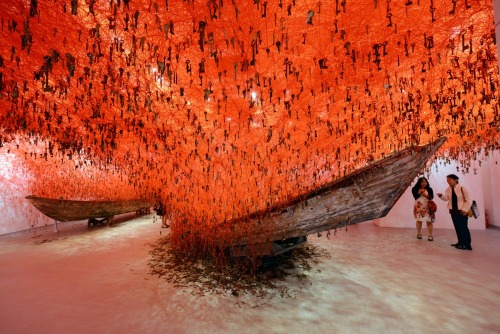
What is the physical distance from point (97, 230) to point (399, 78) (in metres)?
12.4

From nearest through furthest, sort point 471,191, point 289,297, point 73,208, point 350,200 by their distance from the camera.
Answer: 1. point 350,200
2. point 289,297
3. point 471,191
4. point 73,208

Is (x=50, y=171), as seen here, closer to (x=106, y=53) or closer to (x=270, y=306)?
(x=106, y=53)

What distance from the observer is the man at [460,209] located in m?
6.12

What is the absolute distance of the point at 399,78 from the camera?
4.47 m

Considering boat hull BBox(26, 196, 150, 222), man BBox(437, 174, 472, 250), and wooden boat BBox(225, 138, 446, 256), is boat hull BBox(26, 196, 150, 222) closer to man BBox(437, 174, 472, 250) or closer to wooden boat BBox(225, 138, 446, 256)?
wooden boat BBox(225, 138, 446, 256)

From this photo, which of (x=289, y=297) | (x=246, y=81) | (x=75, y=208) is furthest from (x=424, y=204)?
(x=75, y=208)

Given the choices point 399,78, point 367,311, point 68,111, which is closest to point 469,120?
point 399,78

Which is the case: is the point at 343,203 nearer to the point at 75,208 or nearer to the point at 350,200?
the point at 350,200

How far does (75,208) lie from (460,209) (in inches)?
550

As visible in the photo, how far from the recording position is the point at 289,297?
13.6 ft

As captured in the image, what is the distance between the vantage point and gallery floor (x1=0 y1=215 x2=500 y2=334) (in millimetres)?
3314

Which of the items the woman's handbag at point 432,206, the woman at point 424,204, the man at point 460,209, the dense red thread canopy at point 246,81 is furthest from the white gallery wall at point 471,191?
the man at point 460,209

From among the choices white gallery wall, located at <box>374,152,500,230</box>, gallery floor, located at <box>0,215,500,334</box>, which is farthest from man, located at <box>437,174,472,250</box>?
white gallery wall, located at <box>374,152,500,230</box>

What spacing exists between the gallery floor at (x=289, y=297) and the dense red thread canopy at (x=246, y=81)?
1982 millimetres
